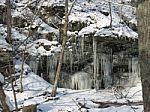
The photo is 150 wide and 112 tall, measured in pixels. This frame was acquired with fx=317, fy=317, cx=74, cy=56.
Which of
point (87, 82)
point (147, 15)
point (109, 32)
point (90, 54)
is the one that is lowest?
point (87, 82)

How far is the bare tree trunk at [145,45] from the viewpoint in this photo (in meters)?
1.65

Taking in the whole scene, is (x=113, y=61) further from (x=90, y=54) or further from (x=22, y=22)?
(x=22, y=22)

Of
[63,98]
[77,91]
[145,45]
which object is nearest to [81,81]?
[77,91]

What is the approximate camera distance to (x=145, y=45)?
1.66 m

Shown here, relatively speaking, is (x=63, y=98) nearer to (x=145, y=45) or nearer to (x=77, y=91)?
(x=77, y=91)

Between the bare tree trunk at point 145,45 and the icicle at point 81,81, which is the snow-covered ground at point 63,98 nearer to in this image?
the icicle at point 81,81

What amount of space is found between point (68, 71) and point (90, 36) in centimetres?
189

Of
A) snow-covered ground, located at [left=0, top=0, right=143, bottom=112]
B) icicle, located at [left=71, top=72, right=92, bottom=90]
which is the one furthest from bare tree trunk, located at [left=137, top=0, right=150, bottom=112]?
icicle, located at [left=71, top=72, right=92, bottom=90]

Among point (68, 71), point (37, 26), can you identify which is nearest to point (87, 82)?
point (68, 71)

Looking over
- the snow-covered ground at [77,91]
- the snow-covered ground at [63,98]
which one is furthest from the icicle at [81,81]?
the snow-covered ground at [63,98]

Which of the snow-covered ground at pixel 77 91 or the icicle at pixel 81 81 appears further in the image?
the icicle at pixel 81 81

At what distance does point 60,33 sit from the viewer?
601 inches

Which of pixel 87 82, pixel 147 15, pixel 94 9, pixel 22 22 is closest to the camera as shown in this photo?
pixel 147 15

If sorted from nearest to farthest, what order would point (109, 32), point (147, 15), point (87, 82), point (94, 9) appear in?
point (147, 15) → point (87, 82) → point (109, 32) → point (94, 9)
